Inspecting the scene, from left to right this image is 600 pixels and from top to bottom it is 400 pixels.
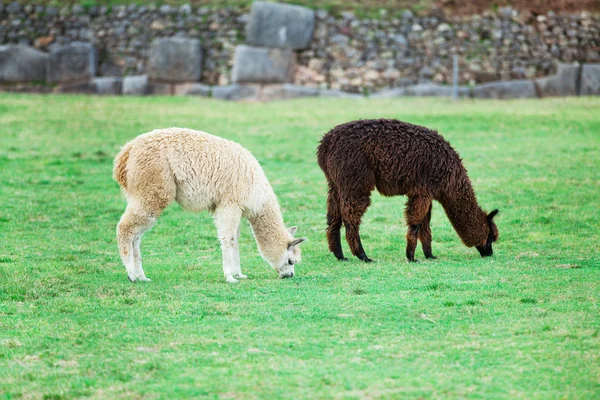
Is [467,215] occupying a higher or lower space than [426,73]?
higher

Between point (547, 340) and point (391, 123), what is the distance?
385 cm

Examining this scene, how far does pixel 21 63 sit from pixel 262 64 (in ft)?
23.3

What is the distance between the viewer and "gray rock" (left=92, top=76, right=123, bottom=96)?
85.9 ft

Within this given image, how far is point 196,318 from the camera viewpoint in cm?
711

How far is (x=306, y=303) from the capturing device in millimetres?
7559

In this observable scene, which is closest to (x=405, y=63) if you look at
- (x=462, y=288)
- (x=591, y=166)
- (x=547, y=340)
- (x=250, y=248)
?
(x=591, y=166)

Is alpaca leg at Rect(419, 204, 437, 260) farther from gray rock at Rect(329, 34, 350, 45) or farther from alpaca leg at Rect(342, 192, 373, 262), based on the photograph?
gray rock at Rect(329, 34, 350, 45)

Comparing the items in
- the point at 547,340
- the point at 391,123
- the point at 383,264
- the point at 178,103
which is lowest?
the point at 178,103

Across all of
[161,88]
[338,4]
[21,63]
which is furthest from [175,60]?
[338,4]

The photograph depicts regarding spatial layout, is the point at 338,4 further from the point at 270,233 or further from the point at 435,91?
the point at 270,233

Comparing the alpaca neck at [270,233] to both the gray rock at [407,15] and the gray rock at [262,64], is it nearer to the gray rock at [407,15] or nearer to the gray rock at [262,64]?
the gray rock at [262,64]

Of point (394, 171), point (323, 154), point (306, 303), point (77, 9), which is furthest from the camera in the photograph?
point (77, 9)

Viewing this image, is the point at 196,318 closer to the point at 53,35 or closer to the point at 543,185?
the point at 543,185

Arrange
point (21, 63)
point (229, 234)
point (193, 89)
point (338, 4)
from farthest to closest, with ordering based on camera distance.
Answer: point (338, 4) → point (21, 63) → point (193, 89) → point (229, 234)
